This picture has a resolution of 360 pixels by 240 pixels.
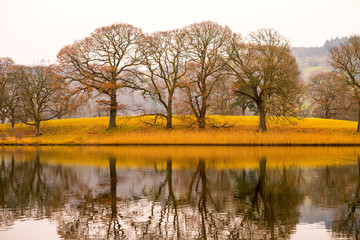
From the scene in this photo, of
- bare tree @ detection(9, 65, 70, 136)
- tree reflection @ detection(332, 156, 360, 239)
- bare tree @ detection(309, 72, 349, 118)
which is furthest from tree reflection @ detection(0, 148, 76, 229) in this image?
bare tree @ detection(309, 72, 349, 118)

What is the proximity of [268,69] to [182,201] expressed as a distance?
1246 inches

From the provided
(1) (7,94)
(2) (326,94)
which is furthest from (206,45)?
(2) (326,94)

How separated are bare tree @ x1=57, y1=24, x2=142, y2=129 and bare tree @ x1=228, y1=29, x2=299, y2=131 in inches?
560

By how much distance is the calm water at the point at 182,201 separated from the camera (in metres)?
9.42

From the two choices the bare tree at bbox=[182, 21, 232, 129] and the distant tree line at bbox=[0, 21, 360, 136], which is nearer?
the distant tree line at bbox=[0, 21, 360, 136]

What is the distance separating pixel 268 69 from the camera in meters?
41.5

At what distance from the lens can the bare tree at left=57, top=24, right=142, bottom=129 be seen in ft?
161

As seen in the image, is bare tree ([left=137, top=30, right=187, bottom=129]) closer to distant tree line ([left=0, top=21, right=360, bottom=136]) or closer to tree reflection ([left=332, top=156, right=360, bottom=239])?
distant tree line ([left=0, top=21, right=360, bottom=136])

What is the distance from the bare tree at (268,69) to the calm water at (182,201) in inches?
746

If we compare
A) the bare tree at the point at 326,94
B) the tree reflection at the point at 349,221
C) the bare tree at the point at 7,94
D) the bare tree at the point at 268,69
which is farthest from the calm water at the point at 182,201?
the bare tree at the point at 326,94

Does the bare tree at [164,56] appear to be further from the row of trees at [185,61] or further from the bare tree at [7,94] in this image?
the bare tree at [7,94]

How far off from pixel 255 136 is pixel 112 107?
21406 millimetres

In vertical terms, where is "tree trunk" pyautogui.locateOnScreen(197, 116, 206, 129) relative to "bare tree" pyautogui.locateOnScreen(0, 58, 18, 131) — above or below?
below

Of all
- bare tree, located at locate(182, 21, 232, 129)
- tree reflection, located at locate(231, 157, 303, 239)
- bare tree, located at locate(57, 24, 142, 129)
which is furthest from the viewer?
bare tree, located at locate(57, 24, 142, 129)
